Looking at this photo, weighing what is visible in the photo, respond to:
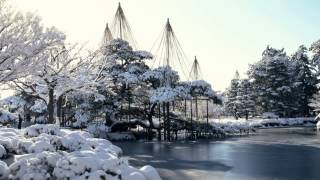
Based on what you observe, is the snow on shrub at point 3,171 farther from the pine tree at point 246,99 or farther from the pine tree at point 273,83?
the pine tree at point 246,99

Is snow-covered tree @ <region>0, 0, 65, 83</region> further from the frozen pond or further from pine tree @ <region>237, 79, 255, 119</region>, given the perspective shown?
pine tree @ <region>237, 79, 255, 119</region>

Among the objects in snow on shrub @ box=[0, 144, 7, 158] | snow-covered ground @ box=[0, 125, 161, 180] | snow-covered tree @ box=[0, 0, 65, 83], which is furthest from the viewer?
snow-covered tree @ box=[0, 0, 65, 83]

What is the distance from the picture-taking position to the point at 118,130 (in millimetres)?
31844

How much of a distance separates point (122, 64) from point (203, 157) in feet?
50.3

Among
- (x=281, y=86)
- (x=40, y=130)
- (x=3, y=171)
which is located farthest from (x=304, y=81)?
(x=3, y=171)

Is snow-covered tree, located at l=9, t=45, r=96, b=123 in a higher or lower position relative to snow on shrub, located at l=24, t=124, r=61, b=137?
higher

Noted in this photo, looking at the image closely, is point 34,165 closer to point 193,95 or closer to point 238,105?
point 193,95

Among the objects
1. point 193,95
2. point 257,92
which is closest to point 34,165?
point 193,95

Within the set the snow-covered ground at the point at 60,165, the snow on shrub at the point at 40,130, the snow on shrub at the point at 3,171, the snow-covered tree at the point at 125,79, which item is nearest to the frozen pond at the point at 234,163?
the snow on shrub at the point at 40,130

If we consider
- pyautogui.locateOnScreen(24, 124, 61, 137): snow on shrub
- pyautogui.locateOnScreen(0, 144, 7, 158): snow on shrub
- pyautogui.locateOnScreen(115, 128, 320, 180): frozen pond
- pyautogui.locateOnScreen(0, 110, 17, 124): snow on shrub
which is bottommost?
pyautogui.locateOnScreen(115, 128, 320, 180): frozen pond

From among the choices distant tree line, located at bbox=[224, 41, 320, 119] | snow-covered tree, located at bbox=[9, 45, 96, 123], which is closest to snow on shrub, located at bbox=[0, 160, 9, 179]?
snow-covered tree, located at bbox=[9, 45, 96, 123]

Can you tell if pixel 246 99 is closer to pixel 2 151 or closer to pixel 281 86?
pixel 281 86

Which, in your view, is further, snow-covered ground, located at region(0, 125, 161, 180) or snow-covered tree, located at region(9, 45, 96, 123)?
snow-covered tree, located at region(9, 45, 96, 123)

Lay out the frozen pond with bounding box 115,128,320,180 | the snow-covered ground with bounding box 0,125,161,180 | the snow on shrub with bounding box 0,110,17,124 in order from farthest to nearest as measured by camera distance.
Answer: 1. the snow on shrub with bounding box 0,110,17,124
2. the frozen pond with bounding box 115,128,320,180
3. the snow-covered ground with bounding box 0,125,161,180
